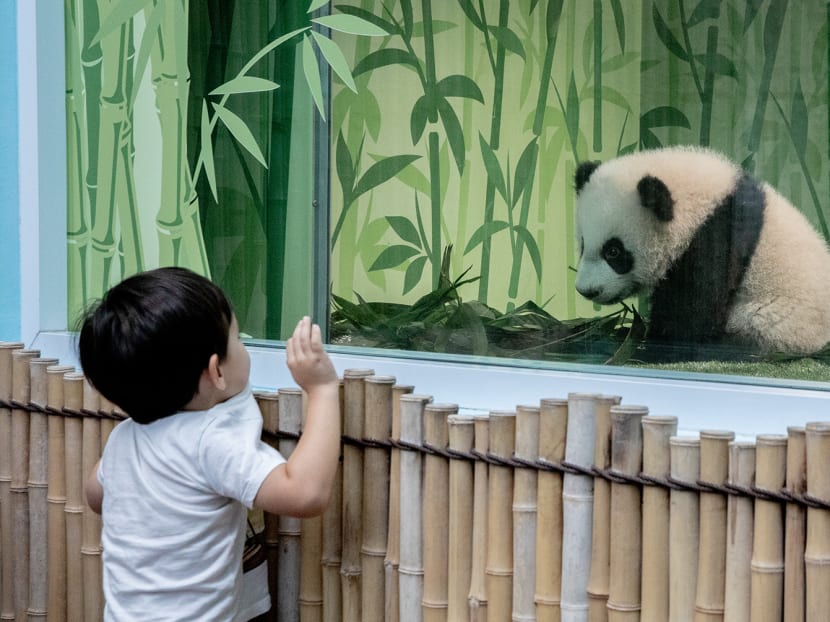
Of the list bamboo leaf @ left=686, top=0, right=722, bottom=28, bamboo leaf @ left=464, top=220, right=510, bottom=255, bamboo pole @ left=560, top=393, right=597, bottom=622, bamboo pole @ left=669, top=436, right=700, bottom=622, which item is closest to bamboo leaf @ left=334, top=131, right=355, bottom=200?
bamboo leaf @ left=464, top=220, right=510, bottom=255

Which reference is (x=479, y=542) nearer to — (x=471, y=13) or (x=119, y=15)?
(x=471, y=13)

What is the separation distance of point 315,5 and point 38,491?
0.93m

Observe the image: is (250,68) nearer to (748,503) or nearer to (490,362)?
(490,362)

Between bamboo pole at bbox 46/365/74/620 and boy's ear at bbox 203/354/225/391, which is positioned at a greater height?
boy's ear at bbox 203/354/225/391

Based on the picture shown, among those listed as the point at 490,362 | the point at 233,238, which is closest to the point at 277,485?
the point at 490,362

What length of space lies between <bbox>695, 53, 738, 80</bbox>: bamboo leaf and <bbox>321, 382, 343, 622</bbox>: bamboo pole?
669 millimetres

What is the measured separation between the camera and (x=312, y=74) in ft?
6.20

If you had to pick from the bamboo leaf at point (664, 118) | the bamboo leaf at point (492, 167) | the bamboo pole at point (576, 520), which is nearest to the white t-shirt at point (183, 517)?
the bamboo pole at point (576, 520)

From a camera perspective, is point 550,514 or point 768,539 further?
point 550,514

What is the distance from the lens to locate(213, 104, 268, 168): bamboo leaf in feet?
6.47

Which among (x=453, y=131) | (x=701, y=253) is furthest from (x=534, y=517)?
(x=453, y=131)

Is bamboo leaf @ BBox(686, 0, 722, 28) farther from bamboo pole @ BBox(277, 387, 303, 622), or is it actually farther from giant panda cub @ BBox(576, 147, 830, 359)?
bamboo pole @ BBox(277, 387, 303, 622)

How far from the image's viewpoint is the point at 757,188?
1484 mm

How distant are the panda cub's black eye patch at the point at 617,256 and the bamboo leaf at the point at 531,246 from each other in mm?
103
